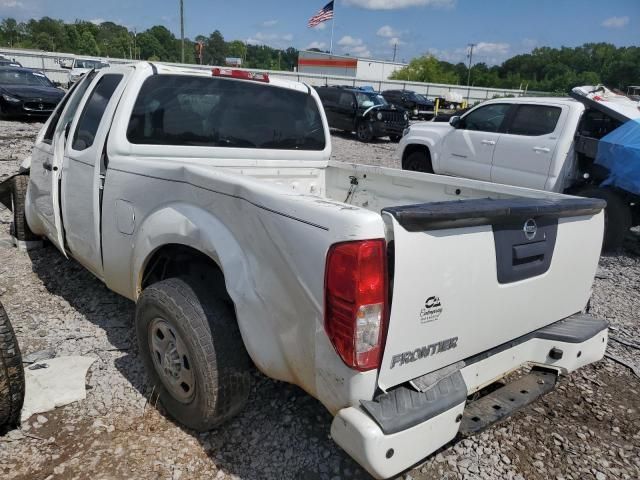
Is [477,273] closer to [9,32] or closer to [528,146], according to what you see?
[528,146]

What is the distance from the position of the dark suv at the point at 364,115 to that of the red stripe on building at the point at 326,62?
54891 millimetres

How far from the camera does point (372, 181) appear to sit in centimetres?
391

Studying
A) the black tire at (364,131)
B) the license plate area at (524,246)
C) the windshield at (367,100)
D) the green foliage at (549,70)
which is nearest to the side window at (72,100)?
the license plate area at (524,246)

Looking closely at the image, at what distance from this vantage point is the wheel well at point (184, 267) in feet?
8.51

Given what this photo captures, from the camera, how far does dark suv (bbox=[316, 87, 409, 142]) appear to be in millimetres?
17453

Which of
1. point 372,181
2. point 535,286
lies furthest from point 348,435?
point 372,181

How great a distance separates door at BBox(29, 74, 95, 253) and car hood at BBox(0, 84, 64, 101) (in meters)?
11.1

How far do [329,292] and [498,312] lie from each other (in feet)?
2.73

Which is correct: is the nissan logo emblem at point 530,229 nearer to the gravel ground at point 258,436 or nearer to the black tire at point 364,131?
the gravel ground at point 258,436

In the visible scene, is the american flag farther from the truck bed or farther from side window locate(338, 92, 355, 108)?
the truck bed

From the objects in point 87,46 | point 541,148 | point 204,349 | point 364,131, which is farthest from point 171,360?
point 87,46

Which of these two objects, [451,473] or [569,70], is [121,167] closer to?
[451,473]

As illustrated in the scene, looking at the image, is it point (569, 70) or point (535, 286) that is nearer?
point (535, 286)

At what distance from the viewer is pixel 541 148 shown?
276 inches
